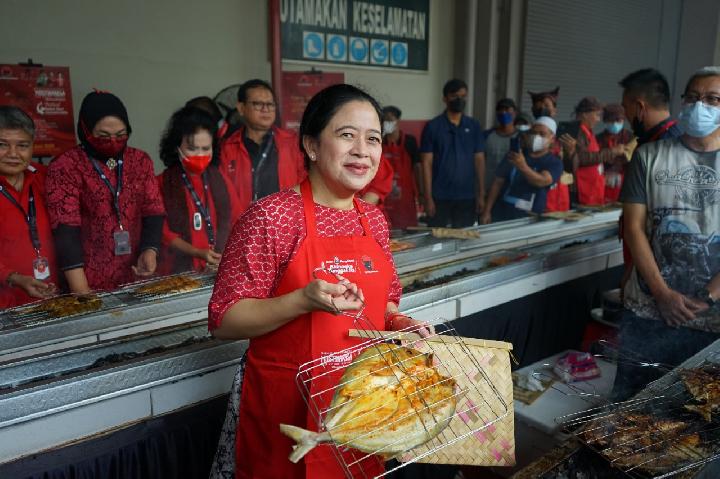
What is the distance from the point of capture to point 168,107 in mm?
5613

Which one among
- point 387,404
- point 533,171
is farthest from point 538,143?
point 387,404

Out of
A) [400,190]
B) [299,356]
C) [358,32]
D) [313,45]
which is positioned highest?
[358,32]

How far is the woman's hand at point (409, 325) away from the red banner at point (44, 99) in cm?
412

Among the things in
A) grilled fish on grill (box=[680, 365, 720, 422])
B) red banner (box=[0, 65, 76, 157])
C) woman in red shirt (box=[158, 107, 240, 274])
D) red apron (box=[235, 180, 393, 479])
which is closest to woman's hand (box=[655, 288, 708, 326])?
grilled fish on grill (box=[680, 365, 720, 422])

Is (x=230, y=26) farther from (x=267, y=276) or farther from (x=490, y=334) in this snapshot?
(x=267, y=276)

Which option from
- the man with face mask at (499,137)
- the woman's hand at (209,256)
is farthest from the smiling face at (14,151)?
the man with face mask at (499,137)

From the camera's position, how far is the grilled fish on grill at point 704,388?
2014 mm

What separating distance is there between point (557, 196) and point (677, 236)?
3.17m

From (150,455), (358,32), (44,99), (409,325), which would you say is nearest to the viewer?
(409,325)

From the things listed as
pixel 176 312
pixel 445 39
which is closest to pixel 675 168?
pixel 176 312

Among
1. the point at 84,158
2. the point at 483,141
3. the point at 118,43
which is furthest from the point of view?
the point at 483,141

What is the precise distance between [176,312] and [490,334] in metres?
1.94

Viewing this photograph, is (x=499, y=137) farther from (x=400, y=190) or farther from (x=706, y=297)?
(x=706, y=297)

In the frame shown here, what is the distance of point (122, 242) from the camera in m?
3.56
